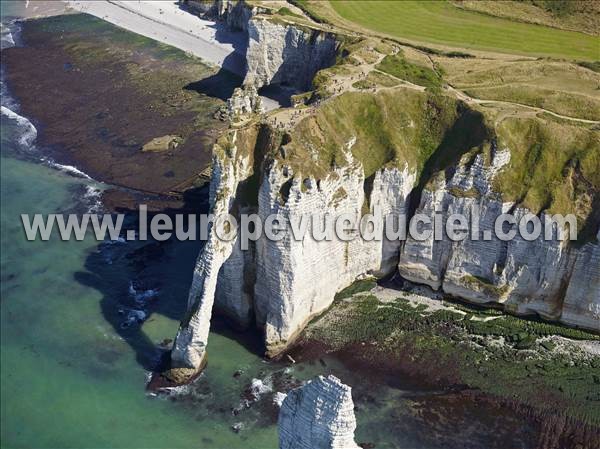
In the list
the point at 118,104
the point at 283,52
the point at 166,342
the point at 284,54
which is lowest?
the point at 166,342

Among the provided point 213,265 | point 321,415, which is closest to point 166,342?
point 213,265

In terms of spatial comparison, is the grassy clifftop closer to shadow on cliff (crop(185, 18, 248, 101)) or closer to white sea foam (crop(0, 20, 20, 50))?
shadow on cliff (crop(185, 18, 248, 101))

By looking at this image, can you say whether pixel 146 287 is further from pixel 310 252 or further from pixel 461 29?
pixel 461 29

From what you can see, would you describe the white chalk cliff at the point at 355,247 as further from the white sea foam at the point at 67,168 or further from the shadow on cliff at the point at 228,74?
the shadow on cliff at the point at 228,74

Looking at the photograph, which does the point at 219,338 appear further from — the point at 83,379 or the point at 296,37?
the point at 296,37

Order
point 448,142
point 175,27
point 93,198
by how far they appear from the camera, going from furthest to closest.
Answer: point 175,27 < point 93,198 < point 448,142

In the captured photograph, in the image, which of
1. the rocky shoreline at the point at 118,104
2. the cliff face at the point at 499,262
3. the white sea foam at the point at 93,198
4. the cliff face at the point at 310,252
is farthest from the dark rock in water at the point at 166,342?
the white sea foam at the point at 93,198

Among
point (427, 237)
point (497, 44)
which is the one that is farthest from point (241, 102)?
point (497, 44)
